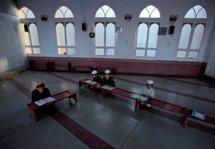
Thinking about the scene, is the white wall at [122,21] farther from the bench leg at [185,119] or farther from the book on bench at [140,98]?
the bench leg at [185,119]

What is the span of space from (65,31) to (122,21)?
4.02m

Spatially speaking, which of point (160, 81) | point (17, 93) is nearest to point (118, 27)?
point (160, 81)

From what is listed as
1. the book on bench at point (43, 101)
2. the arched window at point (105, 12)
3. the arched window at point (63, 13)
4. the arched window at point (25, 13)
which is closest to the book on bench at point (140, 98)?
the book on bench at point (43, 101)

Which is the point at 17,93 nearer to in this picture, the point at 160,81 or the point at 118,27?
the point at 118,27

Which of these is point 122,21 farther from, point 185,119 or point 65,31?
point 185,119

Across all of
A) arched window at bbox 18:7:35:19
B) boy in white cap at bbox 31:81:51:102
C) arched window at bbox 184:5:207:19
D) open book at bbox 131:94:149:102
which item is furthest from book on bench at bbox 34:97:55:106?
arched window at bbox 184:5:207:19

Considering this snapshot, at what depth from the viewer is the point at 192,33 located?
8.28m

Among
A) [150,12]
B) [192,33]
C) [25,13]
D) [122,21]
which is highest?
[150,12]

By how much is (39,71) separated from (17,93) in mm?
4026

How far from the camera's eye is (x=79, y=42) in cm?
926

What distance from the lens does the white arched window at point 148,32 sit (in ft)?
27.0

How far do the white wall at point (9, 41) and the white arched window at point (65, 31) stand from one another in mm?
2600

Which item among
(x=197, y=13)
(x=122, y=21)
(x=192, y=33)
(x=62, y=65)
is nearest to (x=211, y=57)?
(x=192, y=33)

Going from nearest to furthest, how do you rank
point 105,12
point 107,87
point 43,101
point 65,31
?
point 43,101
point 107,87
point 105,12
point 65,31
